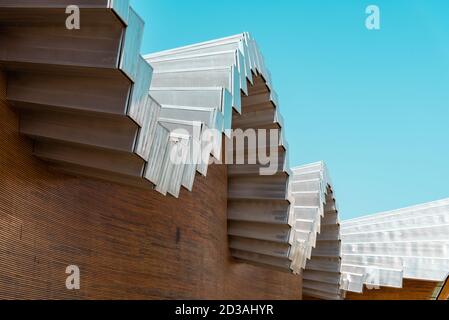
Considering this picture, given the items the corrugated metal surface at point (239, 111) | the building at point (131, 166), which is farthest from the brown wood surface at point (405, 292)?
the corrugated metal surface at point (239, 111)

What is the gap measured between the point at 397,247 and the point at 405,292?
10.2ft

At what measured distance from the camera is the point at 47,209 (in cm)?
714

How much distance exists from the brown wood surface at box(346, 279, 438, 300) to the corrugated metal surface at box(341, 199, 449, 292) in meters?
1.68

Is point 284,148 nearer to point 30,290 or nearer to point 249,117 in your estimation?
point 249,117

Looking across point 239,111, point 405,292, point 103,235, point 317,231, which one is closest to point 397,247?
point 405,292

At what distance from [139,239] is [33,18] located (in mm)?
4712

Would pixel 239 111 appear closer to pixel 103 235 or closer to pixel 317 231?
pixel 103 235

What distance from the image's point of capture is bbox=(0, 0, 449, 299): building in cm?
595

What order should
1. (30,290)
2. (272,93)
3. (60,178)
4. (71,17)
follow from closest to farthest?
1. (71,17)
2. (30,290)
3. (60,178)
4. (272,93)

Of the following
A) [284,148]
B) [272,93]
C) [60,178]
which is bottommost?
[60,178]

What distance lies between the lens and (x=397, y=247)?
23.6 m

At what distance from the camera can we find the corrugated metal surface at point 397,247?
21047 mm

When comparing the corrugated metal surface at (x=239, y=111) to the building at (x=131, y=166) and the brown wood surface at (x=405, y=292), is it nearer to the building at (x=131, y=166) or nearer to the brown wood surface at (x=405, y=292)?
the building at (x=131, y=166)

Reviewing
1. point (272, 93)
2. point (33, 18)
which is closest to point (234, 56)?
point (272, 93)
